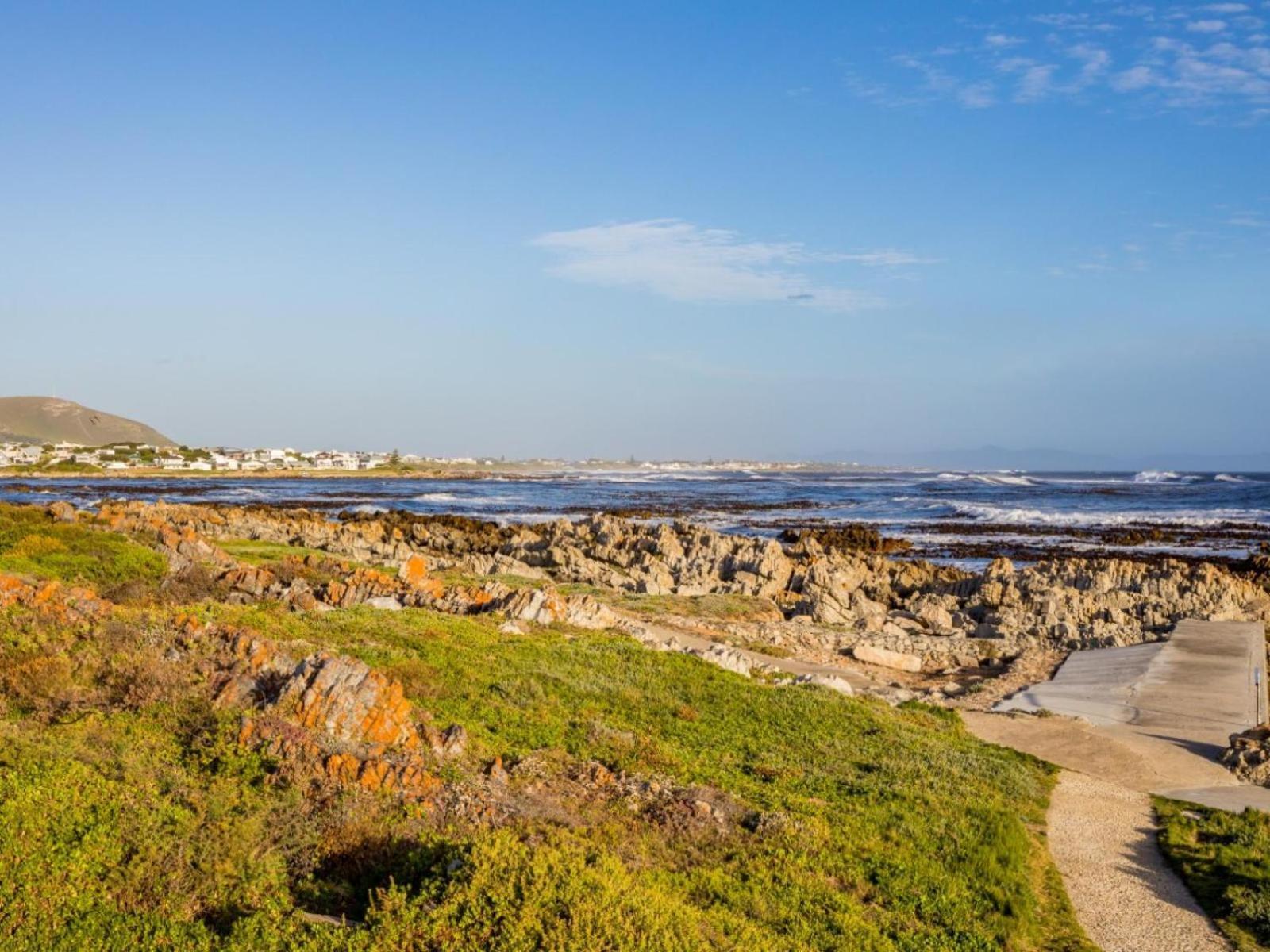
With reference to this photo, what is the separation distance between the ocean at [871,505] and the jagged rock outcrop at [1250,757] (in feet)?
111

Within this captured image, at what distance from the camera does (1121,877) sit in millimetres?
10117

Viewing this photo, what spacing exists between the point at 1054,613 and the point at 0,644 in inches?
1063

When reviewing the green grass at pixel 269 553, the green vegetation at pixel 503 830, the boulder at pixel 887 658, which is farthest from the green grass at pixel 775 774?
the green grass at pixel 269 553

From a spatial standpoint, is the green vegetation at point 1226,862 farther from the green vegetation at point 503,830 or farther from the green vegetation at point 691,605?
the green vegetation at point 691,605

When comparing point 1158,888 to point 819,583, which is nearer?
point 1158,888

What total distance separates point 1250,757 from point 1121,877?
19.9ft

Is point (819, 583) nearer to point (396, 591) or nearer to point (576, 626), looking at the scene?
point (576, 626)

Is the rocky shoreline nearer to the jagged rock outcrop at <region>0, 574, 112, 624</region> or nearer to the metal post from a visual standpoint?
the metal post

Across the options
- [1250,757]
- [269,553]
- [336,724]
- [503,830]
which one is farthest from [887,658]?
[269,553]

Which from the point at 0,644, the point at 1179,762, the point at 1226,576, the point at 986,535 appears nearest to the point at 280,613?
the point at 0,644

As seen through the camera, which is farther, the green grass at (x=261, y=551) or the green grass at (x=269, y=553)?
the green grass at (x=261, y=551)

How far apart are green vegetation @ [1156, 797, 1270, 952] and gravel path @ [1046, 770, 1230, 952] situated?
149 mm

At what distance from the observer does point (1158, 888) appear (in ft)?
32.3

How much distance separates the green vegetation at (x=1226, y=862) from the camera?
29.6ft
